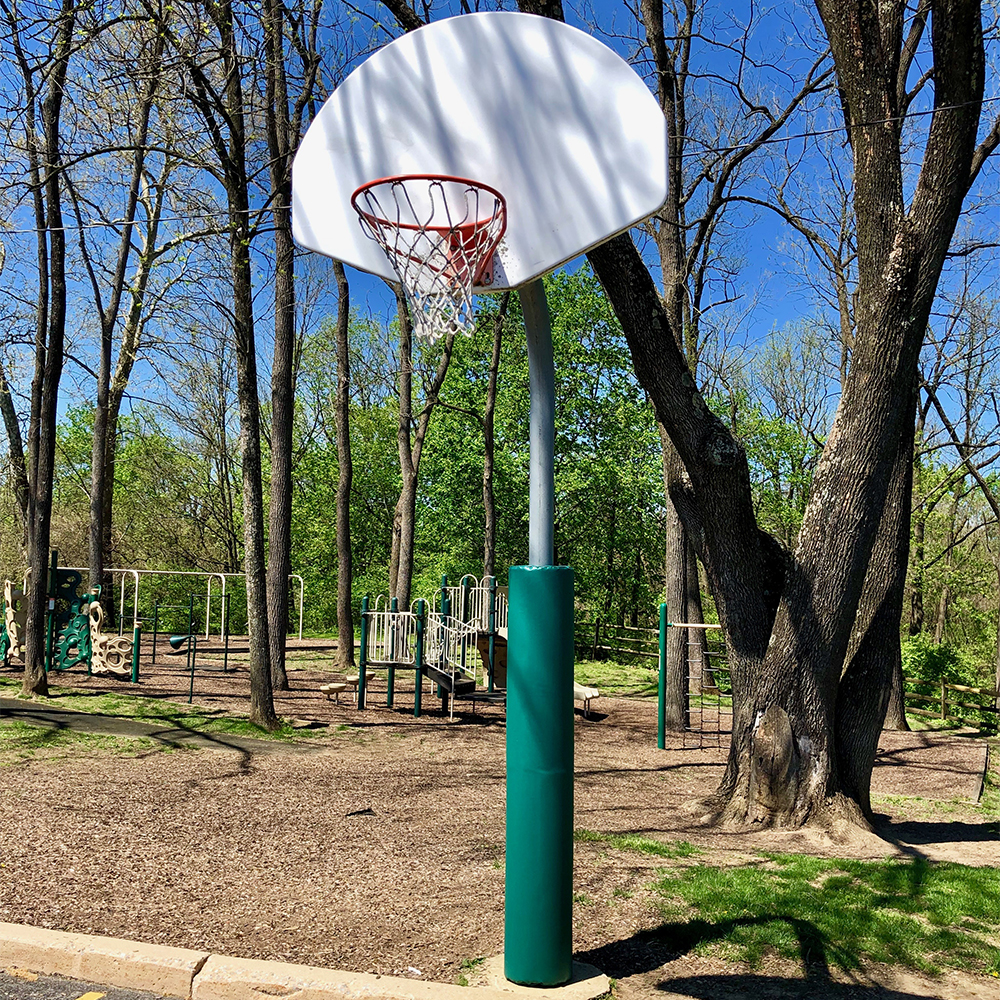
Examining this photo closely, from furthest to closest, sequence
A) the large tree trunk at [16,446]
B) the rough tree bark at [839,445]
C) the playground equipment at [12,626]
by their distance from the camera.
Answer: the large tree trunk at [16,446] → the playground equipment at [12,626] → the rough tree bark at [839,445]

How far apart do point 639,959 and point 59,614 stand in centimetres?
1230

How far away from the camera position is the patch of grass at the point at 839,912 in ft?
14.4

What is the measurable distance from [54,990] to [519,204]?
4.05m

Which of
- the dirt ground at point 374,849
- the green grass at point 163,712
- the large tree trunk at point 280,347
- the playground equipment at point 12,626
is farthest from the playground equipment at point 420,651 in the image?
the playground equipment at point 12,626

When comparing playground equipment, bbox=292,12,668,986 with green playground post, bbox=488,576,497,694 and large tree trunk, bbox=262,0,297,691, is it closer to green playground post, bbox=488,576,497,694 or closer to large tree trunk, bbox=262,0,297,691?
large tree trunk, bbox=262,0,297,691

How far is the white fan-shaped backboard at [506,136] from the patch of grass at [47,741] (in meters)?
6.20

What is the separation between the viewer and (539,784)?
4.00 metres

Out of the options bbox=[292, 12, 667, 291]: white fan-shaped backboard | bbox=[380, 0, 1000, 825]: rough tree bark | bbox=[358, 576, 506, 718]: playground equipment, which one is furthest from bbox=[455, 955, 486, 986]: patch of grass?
bbox=[358, 576, 506, 718]: playground equipment

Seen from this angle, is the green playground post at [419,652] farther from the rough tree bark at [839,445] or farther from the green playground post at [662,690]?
the rough tree bark at [839,445]

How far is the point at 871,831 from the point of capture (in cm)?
672

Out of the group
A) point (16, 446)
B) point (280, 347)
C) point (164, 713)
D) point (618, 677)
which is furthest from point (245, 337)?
point (16, 446)

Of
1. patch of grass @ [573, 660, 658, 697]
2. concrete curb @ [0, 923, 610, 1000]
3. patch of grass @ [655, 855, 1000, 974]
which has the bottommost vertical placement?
patch of grass @ [573, 660, 658, 697]

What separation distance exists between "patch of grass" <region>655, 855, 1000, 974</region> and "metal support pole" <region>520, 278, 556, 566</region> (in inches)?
84.4

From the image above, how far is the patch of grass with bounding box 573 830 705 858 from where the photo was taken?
6152mm
